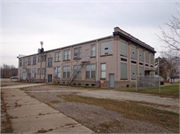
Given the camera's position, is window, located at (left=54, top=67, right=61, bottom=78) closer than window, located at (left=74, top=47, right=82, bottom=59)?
No

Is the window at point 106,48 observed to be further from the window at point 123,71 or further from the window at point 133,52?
the window at point 133,52

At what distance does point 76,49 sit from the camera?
28344mm

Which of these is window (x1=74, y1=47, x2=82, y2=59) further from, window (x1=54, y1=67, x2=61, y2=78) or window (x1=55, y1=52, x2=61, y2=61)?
window (x1=54, y1=67, x2=61, y2=78)

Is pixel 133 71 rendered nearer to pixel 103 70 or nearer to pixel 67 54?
pixel 103 70

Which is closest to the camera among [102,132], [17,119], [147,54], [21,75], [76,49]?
[102,132]

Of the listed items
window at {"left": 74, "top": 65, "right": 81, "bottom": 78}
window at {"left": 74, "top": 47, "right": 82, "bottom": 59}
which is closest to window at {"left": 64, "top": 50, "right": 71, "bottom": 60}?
window at {"left": 74, "top": 47, "right": 82, "bottom": 59}

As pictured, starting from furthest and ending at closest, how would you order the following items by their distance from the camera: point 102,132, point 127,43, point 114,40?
point 127,43 < point 114,40 < point 102,132

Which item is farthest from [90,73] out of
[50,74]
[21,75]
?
[21,75]

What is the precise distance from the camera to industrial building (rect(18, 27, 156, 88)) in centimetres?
2188

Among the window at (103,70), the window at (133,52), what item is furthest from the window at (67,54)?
the window at (133,52)

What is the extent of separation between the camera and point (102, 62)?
23.2 metres

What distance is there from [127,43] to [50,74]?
796 inches

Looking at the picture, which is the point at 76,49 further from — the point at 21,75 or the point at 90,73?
the point at 21,75

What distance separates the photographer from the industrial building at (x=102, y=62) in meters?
21.9
